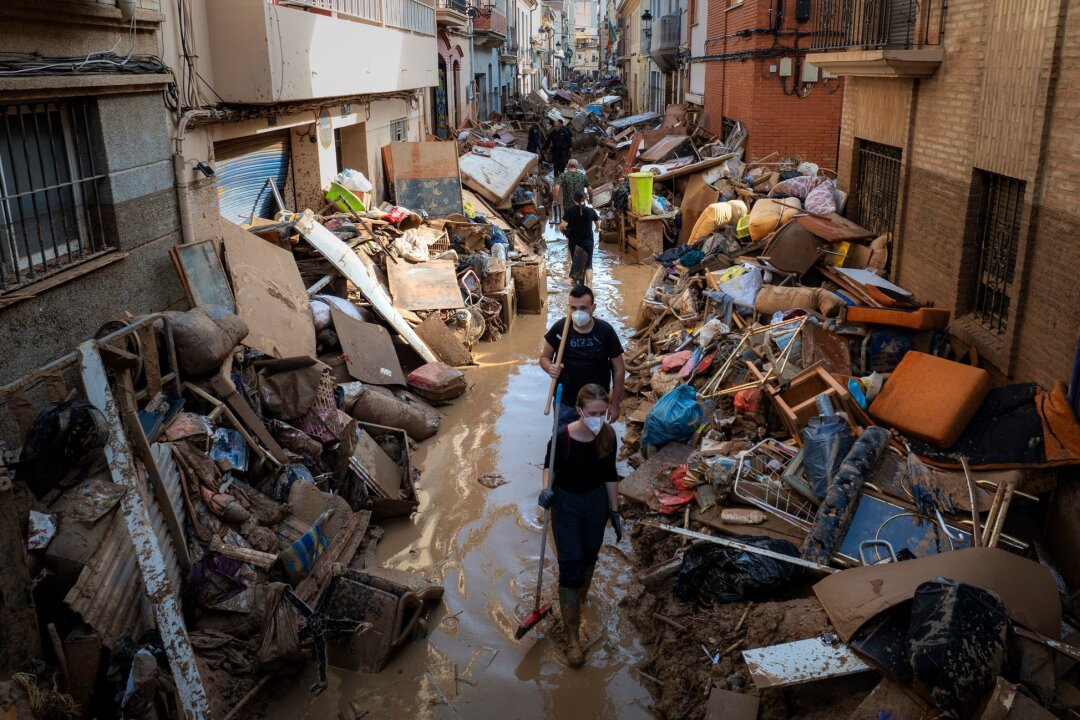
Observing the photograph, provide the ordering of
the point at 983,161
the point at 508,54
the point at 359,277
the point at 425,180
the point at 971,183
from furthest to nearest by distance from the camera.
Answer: the point at 508,54
the point at 425,180
the point at 359,277
the point at 971,183
the point at 983,161

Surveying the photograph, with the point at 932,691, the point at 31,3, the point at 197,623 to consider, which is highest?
the point at 31,3

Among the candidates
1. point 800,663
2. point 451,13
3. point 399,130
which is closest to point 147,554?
point 800,663

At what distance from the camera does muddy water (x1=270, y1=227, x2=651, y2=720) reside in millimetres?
5004

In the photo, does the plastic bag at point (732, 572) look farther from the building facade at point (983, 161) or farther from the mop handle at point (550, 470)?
the building facade at point (983, 161)

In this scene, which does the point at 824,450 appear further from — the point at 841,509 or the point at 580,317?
the point at 580,317

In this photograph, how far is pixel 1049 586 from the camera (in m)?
4.42

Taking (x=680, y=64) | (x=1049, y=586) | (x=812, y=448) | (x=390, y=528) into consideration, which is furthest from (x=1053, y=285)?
(x=680, y=64)

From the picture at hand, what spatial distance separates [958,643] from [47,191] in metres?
6.44

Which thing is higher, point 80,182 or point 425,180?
point 80,182

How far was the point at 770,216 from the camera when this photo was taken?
1117cm

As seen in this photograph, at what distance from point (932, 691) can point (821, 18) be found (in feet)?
44.3

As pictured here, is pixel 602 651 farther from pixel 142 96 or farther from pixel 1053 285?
pixel 142 96

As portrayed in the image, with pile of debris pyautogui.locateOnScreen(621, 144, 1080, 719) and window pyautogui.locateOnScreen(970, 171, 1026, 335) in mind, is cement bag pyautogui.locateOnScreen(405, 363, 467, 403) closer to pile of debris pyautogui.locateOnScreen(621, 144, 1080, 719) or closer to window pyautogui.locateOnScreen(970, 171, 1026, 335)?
pile of debris pyautogui.locateOnScreen(621, 144, 1080, 719)

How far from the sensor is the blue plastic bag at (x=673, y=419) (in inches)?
301
